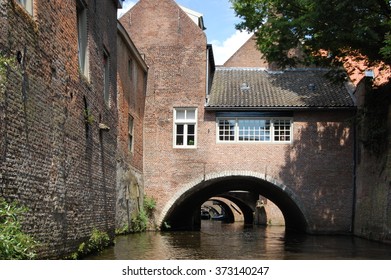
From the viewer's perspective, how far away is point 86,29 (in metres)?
11.3

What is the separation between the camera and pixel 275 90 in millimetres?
22125

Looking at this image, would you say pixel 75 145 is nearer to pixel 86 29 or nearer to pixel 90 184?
pixel 90 184

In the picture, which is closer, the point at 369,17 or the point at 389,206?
the point at 369,17

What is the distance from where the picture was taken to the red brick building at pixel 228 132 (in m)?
20.6

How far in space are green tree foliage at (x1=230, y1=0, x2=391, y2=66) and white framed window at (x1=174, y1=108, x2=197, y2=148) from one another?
14.3 ft

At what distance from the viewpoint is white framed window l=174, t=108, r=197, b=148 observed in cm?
2130

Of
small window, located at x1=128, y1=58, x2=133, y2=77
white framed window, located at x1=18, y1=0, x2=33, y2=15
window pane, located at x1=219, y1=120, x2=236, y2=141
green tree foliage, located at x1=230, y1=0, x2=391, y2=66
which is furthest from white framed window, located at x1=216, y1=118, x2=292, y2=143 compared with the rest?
white framed window, located at x1=18, y1=0, x2=33, y2=15

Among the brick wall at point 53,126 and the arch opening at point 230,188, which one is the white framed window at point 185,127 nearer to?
the arch opening at point 230,188

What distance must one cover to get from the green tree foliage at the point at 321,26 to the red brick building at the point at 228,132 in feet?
11.3

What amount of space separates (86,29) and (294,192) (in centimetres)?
1192

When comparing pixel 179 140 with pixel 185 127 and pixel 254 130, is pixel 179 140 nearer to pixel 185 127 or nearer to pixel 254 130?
pixel 185 127

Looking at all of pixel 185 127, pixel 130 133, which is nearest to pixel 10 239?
pixel 130 133

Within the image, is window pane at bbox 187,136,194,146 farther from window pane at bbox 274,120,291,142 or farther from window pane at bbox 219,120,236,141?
window pane at bbox 274,120,291,142
